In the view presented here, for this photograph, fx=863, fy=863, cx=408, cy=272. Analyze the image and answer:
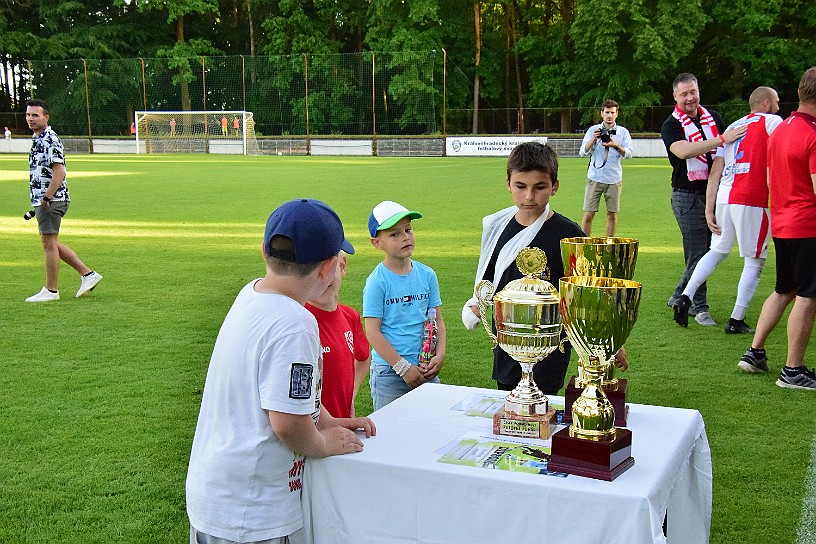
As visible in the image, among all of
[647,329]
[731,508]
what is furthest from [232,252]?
[731,508]

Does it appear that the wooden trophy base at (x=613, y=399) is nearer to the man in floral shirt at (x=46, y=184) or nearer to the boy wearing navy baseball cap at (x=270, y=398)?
the boy wearing navy baseball cap at (x=270, y=398)

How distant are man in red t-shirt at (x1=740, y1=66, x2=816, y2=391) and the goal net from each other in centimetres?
4092

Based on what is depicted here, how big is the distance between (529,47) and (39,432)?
49.2 metres

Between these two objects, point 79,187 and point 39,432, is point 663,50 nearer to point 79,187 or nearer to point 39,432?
point 79,187

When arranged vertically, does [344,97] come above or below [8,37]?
below

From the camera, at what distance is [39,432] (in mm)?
5023

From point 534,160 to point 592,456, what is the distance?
1.64 metres

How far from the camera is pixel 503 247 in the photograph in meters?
3.71

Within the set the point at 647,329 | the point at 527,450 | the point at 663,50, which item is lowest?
the point at 647,329

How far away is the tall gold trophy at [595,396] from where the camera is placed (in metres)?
2.22

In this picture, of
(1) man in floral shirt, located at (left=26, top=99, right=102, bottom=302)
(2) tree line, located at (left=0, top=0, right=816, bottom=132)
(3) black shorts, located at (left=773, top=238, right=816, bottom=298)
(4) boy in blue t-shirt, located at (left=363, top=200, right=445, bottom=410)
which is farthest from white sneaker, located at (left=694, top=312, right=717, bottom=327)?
(2) tree line, located at (left=0, top=0, right=816, bottom=132)

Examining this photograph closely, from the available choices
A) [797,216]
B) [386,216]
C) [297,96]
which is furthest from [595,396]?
[297,96]

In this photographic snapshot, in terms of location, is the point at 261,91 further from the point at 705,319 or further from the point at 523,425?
the point at 523,425

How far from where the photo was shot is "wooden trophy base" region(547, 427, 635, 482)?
7.27ft
